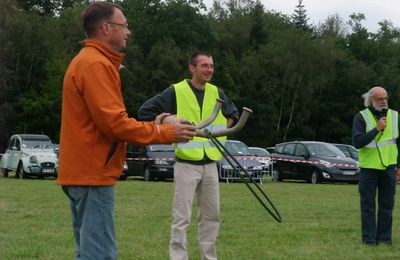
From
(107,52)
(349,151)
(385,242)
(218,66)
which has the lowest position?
(385,242)

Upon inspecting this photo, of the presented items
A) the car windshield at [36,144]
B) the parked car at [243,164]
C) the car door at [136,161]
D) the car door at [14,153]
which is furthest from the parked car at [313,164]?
the car door at [14,153]

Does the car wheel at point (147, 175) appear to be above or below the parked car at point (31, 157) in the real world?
below

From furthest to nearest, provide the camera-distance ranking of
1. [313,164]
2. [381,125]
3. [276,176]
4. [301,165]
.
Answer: [276,176] → [301,165] → [313,164] → [381,125]

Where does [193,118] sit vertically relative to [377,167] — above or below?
above

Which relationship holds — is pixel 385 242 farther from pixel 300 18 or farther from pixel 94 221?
pixel 300 18

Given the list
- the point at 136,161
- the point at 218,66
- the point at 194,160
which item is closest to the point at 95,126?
the point at 194,160

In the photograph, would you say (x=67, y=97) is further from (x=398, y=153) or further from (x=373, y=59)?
(x=373, y=59)

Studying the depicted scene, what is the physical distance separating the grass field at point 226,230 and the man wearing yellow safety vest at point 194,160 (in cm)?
126

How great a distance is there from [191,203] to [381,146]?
3531mm

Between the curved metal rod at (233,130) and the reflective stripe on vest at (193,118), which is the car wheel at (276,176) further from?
the curved metal rod at (233,130)

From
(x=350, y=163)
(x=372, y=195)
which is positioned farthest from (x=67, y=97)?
(x=350, y=163)

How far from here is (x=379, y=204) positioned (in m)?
9.23

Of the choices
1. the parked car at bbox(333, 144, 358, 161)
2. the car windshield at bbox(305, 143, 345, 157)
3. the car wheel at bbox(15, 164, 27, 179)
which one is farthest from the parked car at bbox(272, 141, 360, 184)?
the car wheel at bbox(15, 164, 27, 179)

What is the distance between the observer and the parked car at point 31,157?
26281 millimetres
